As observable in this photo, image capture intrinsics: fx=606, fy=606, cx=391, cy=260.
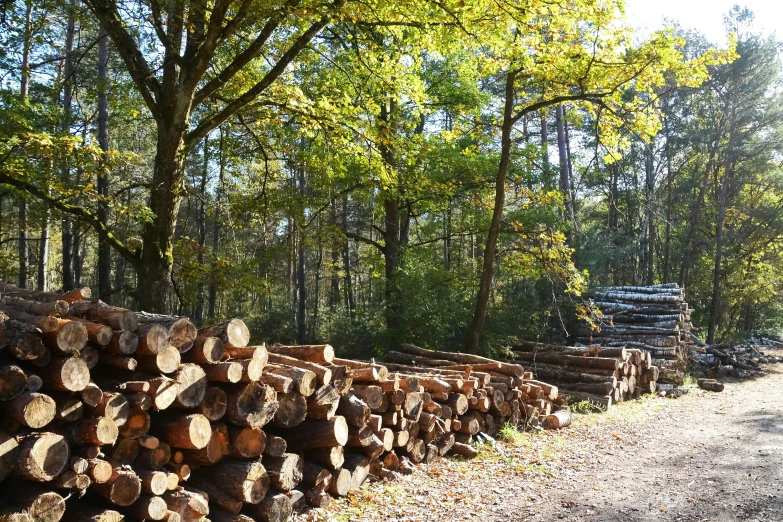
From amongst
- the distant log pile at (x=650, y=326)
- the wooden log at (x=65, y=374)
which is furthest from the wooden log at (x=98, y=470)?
the distant log pile at (x=650, y=326)

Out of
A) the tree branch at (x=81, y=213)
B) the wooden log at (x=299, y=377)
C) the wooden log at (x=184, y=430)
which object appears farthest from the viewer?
the tree branch at (x=81, y=213)

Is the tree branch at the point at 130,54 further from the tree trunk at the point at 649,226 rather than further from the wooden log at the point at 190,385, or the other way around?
the tree trunk at the point at 649,226

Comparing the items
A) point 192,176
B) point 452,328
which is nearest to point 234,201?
point 452,328

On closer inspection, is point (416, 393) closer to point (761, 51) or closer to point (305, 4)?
point (305, 4)

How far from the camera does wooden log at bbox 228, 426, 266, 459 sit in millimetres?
5328

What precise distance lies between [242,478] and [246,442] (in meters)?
0.34

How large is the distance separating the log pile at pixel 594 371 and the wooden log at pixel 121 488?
362 inches

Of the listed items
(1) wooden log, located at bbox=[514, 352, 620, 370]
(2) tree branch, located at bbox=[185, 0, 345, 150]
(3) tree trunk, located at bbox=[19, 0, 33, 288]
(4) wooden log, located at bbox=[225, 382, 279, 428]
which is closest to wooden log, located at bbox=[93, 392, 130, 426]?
(4) wooden log, located at bbox=[225, 382, 279, 428]

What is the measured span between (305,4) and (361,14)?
890mm

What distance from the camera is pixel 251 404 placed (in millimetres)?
5410

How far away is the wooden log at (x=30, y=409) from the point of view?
4152 millimetres

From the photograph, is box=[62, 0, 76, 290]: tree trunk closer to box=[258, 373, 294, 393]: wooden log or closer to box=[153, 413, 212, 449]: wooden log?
box=[258, 373, 294, 393]: wooden log

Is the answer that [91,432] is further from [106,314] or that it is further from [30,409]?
[106,314]

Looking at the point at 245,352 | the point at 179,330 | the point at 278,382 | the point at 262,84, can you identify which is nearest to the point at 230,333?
the point at 245,352
